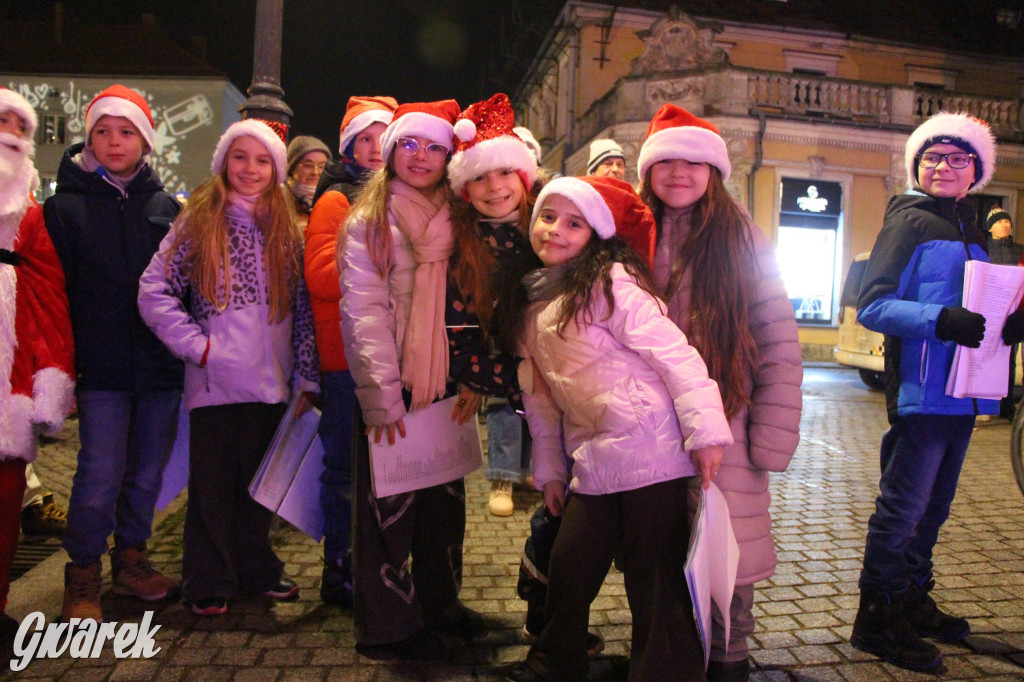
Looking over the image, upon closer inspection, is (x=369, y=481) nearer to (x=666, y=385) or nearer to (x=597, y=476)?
(x=597, y=476)

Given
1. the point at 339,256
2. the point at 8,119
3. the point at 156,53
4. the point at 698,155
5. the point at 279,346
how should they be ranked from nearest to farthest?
the point at 698,155, the point at 339,256, the point at 8,119, the point at 279,346, the point at 156,53

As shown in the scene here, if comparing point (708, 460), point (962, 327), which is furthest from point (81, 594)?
point (962, 327)

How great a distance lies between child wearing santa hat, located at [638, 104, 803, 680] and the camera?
2361mm

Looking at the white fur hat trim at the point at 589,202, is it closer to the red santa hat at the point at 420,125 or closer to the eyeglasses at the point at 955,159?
the red santa hat at the point at 420,125

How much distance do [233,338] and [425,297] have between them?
945 mm

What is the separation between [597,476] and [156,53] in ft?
128

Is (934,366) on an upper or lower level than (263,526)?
upper

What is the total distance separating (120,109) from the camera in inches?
123

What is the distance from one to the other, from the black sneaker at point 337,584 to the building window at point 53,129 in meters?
36.5

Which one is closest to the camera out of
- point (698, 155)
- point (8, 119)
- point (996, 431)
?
point (698, 155)

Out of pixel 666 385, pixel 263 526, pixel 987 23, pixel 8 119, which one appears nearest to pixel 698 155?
pixel 666 385

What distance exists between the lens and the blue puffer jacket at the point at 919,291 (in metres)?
2.81

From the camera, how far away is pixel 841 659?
107 inches

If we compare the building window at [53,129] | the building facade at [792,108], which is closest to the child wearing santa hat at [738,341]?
the building facade at [792,108]
